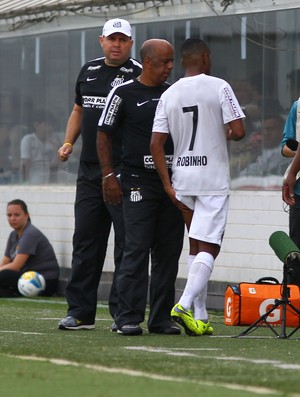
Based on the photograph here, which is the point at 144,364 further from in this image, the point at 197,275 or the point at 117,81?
the point at 117,81

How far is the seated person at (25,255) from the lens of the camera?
16.2 metres

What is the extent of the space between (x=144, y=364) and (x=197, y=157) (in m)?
2.44

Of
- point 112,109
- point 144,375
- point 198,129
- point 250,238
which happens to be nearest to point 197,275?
point 198,129

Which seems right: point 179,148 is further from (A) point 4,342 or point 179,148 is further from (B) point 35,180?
(B) point 35,180

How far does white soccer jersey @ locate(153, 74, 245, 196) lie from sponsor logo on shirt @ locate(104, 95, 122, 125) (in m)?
0.31

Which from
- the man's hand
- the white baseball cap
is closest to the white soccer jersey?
the white baseball cap

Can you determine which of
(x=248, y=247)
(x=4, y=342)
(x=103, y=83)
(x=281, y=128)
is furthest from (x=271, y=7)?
(x=4, y=342)

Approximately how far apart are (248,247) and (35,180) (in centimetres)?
421

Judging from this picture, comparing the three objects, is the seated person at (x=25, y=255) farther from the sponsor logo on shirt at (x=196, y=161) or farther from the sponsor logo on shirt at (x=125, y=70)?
the sponsor logo on shirt at (x=196, y=161)

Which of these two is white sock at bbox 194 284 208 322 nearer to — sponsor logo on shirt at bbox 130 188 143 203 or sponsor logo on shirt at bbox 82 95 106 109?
sponsor logo on shirt at bbox 130 188 143 203

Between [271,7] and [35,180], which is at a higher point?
[271,7]

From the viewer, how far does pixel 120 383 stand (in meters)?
6.14

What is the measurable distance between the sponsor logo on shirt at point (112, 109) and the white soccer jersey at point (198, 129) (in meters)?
0.31

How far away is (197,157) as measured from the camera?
9.05 metres
